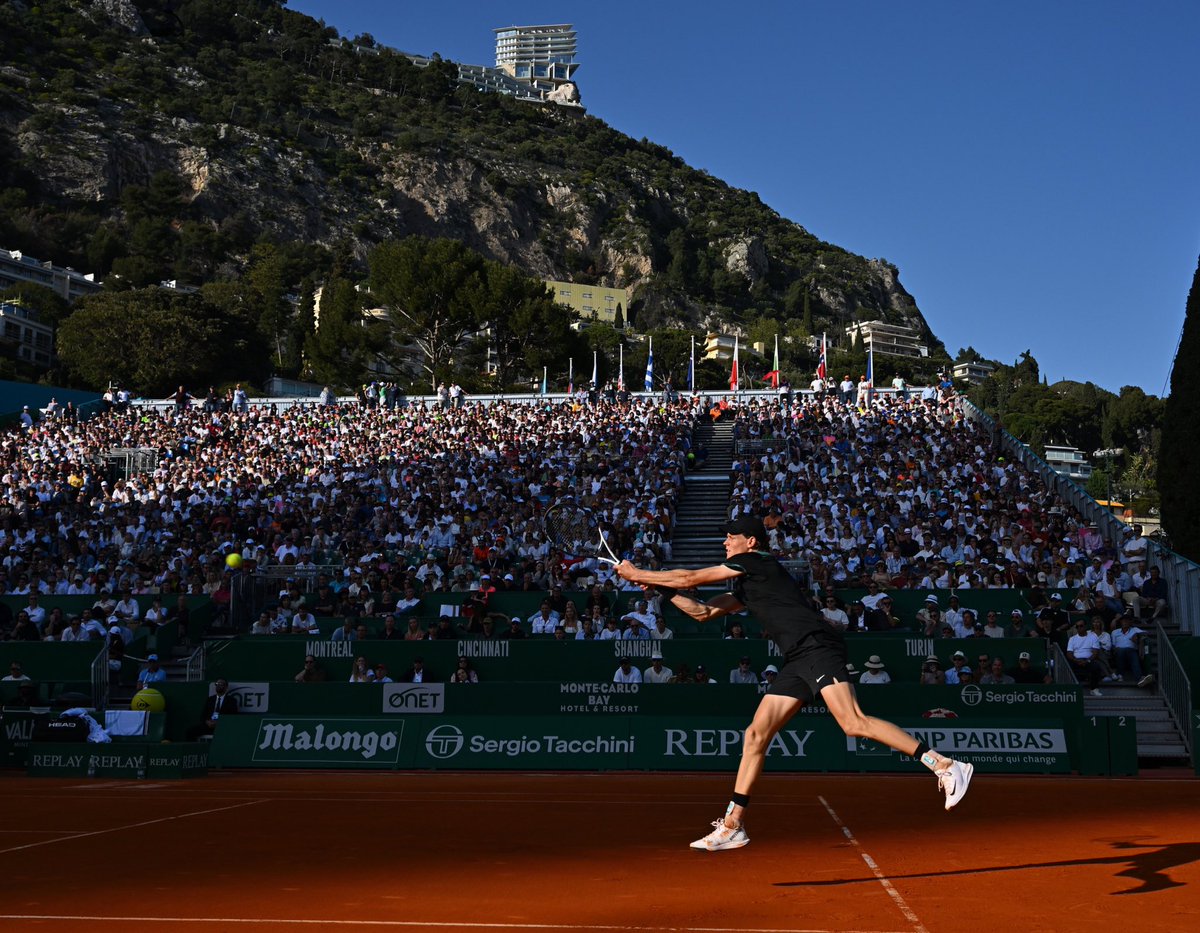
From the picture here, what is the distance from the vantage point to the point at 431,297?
269ft

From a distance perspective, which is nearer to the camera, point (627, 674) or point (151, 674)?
point (627, 674)

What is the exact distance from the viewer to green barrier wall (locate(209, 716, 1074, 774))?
17578 millimetres

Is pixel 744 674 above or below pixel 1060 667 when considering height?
below

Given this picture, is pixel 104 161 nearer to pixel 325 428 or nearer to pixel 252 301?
pixel 252 301

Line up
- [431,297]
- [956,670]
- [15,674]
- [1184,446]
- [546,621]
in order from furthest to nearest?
[431,297]
[1184,446]
[546,621]
[15,674]
[956,670]

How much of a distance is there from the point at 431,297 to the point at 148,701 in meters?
64.7

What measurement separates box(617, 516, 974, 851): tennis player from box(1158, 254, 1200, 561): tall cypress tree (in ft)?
79.1

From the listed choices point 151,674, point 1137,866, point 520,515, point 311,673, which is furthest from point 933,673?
point 151,674

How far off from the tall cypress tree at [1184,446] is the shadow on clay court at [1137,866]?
21.9 metres

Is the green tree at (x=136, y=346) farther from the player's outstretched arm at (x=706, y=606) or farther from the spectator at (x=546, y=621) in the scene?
the player's outstretched arm at (x=706, y=606)

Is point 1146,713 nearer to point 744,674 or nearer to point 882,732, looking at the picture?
point 744,674

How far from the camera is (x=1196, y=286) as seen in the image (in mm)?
30203

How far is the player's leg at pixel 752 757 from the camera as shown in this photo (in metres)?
7.89

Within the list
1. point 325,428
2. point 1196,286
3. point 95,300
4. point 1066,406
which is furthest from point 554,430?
point 1066,406
